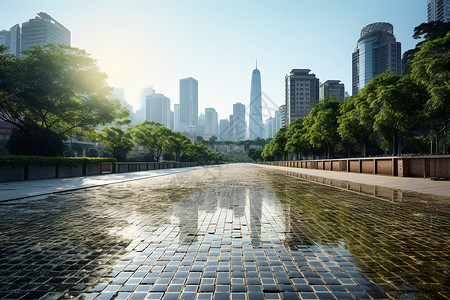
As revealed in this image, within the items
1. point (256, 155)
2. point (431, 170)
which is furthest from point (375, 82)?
point (256, 155)

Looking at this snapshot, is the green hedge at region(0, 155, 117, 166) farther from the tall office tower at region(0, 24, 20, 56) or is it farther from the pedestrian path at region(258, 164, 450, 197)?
the tall office tower at region(0, 24, 20, 56)

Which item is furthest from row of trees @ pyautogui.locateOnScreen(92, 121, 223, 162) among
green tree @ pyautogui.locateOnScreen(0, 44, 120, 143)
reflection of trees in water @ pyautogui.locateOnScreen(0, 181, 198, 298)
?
reflection of trees in water @ pyautogui.locateOnScreen(0, 181, 198, 298)

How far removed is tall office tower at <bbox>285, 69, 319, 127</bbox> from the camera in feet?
587

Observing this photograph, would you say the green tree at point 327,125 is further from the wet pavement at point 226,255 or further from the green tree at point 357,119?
the wet pavement at point 226,255

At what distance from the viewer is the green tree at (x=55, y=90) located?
20.4m

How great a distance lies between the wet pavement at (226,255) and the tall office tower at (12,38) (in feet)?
757

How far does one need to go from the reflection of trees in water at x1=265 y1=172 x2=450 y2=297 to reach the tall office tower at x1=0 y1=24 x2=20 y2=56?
233 metres

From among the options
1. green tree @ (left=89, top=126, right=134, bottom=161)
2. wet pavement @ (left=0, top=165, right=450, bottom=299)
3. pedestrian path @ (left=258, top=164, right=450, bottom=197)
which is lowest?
pedestrian path @ (left=258, top=164, right=450, bottom=197)

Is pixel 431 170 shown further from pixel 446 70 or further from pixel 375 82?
pixel 375 82

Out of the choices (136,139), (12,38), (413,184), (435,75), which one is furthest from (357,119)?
(12,38)

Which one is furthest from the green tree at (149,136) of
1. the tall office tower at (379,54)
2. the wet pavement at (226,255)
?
the tall office tower at (379,54)

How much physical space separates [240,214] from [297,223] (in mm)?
1517

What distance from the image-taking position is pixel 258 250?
12.5ft

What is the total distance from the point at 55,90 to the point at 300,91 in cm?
17737
